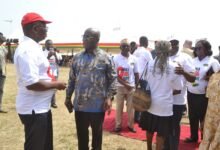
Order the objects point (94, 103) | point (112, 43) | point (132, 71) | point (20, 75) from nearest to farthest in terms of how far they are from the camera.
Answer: point (20, 75), point (94, 103), point (132, 71), point (112, 43)

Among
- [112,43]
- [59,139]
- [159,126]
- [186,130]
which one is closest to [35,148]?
[159,126]

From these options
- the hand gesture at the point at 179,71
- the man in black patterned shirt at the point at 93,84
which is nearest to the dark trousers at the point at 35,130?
the man in black patterned shirt at the point at 93,84

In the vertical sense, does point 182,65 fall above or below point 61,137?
above

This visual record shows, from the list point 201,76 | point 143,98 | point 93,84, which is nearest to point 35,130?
point 93,84

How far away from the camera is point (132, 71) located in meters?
7.19

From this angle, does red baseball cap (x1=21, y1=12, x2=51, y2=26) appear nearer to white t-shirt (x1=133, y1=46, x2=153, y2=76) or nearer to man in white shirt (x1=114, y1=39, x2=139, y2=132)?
man in white shirt (x1=114, y1=39, x2=139, y2=132)

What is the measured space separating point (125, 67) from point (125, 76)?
0.18 meters

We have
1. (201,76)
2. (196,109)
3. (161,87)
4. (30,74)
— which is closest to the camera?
(30,74)

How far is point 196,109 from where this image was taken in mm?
6133

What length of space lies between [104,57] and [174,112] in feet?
4.72

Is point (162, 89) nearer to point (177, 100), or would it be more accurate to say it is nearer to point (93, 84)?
point (177, 100)

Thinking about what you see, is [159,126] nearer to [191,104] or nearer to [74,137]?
[191,104]

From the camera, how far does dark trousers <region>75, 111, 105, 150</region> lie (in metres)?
4.49

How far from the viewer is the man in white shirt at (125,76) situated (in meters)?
7.05
